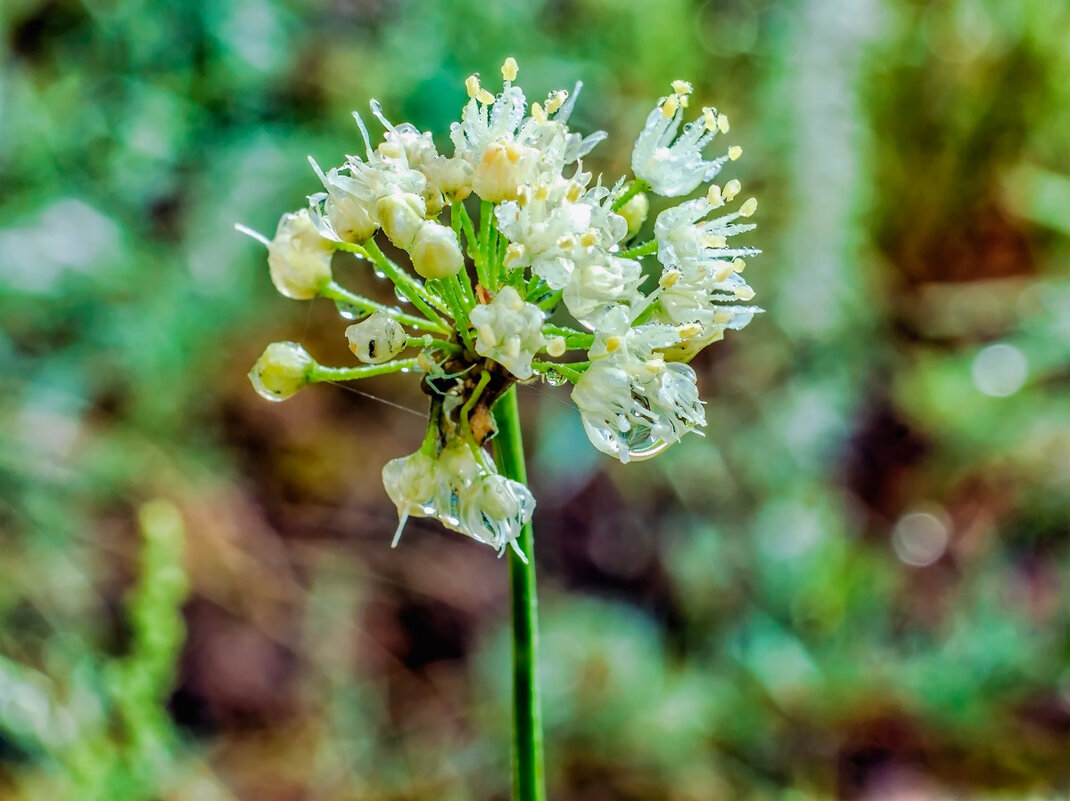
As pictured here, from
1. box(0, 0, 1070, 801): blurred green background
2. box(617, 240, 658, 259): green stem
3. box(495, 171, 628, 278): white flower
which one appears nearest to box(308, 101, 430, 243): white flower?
box(495, 171, 628, 278): white flower

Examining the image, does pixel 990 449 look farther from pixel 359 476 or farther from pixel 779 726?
pixel 359 476

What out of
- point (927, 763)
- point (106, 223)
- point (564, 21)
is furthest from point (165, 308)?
point (927, 763)

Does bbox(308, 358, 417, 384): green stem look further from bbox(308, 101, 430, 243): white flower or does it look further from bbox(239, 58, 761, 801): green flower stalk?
bbox(308, 101, 430, 243): white flower

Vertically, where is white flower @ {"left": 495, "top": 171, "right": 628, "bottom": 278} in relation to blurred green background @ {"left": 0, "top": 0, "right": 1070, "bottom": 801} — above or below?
below

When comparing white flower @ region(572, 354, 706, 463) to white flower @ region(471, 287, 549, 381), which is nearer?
white flower @ region(471, 287, 549, 381)

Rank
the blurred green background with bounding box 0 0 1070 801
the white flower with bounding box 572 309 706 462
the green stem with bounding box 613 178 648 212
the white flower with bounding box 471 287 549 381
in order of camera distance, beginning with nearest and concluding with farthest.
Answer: the white flower with bounding box 471 287 549 381 < the white flower with bounding box 572 309 706 462 < the green stem with bounding box 613 178 648 212 < the blurred green background with bounding box 0 0 1070 801

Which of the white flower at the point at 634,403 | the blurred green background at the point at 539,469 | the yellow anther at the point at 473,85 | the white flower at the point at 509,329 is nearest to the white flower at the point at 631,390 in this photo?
the white flower at the point at 634,403

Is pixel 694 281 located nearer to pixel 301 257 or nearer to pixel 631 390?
pixel 631 390
